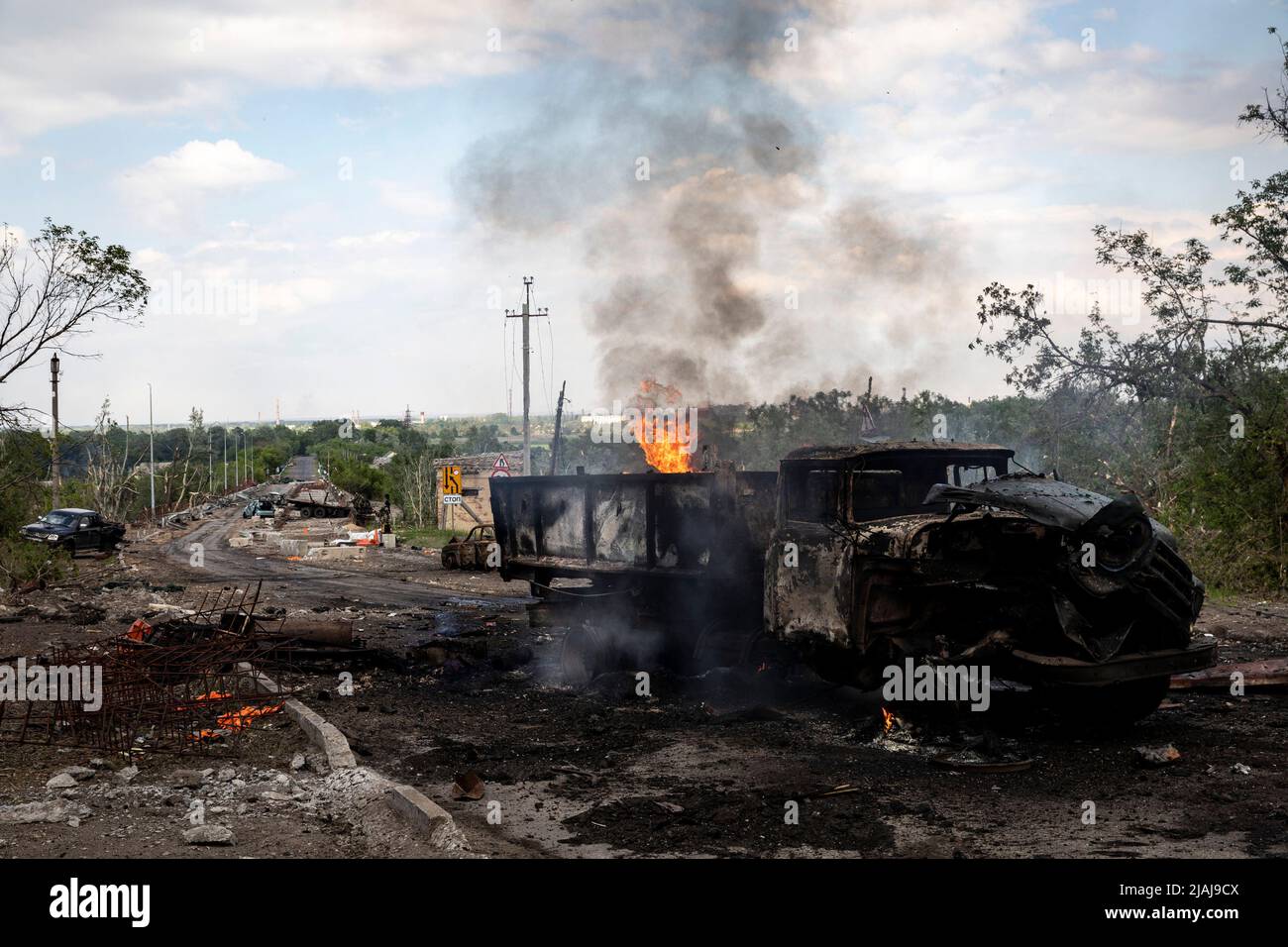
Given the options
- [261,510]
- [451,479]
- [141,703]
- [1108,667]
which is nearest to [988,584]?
[1108,667]

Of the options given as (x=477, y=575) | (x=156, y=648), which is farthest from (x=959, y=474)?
(x=477, y=575)

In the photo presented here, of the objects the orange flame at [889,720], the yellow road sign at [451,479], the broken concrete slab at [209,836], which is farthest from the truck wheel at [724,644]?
the yellow road sign at [451,479]

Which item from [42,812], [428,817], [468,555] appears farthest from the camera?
[468,555]

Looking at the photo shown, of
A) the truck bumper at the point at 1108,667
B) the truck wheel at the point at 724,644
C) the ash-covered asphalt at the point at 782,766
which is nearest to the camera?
the ash-covered asphalt at the point at 782,766

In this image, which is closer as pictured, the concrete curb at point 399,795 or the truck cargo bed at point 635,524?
the concrete curb at point 399,795

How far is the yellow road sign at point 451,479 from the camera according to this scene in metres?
26.4

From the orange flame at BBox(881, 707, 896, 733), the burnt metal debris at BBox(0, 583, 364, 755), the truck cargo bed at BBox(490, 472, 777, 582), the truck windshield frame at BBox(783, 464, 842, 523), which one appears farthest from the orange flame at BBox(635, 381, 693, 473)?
the burnt metal debris at BBox(0, 583, 364, 755)

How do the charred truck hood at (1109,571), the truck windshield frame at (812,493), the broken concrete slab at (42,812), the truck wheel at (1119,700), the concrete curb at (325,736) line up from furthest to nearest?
the truck windshield frame at (812,493) → the truck wheel at (1119,700) → the concrete curb at (325,736) → the charred truck hood at (1109,571) → the broken concrete slab at (42,812)

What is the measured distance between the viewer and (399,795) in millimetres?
6480

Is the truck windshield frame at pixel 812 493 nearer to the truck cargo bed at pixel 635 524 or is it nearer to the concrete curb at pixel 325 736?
the truck cargo bed at pixel 635 524

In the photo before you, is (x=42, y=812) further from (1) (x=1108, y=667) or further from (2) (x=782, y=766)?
(1) (x=1108, y=667)

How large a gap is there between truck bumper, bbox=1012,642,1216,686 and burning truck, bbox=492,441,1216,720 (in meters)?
0.01

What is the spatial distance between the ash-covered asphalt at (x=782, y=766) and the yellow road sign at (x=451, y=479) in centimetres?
1430

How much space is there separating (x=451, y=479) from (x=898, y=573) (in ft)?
65.6
